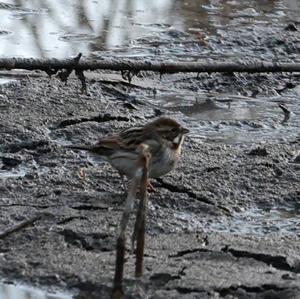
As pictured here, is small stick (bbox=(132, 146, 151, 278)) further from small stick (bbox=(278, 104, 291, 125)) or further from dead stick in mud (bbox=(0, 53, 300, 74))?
small stick (bbox=(278, 104, 291, 125))

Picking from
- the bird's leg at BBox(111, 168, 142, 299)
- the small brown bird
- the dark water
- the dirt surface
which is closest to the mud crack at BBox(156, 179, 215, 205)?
the dirt surface

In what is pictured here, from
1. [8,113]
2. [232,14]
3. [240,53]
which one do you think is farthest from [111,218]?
[232,14]

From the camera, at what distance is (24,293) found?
258 inches

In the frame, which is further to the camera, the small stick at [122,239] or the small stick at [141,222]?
the small stick at [141,222]

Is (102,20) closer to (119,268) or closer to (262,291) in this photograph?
(262,291)

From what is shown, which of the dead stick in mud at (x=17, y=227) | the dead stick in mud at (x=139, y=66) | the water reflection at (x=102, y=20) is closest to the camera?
the dead stick in mud at (x=17, y=227)

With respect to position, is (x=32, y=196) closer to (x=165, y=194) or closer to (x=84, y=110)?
(x=165, y=194)

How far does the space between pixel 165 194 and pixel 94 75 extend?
10.9ft

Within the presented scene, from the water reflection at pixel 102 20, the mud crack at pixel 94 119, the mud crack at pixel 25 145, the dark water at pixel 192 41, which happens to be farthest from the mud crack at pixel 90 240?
the water reflection at pixel 102 20

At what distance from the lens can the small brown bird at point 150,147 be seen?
784 centimetres

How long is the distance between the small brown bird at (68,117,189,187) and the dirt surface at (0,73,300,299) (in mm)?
226

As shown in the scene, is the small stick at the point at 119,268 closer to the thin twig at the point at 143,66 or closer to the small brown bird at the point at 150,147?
the small brown bird at the point at 150,147

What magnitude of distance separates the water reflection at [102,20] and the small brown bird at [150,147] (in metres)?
3.96

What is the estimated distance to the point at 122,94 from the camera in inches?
427
